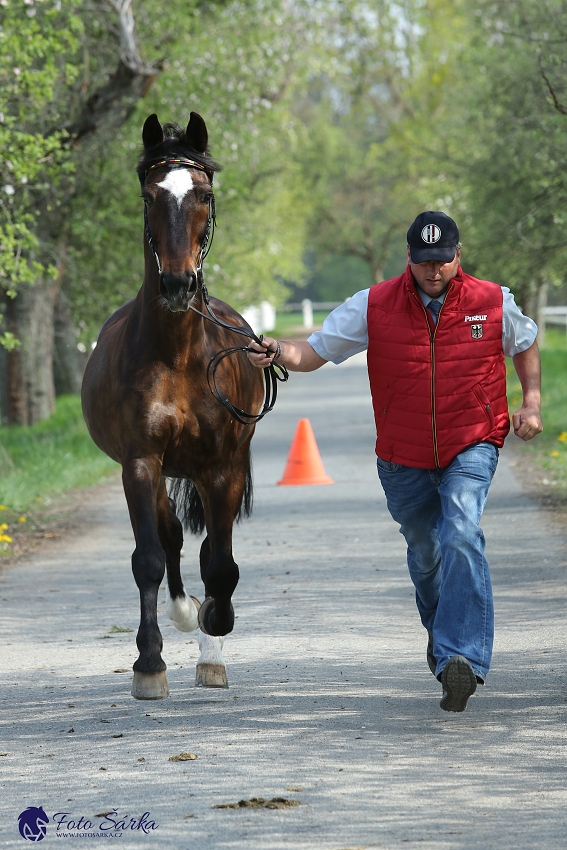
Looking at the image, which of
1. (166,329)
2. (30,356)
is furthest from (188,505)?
(30,356)

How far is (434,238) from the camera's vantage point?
5.07 meters

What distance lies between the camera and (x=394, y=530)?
1017cm

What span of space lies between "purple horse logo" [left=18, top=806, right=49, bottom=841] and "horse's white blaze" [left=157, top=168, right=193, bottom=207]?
2.65 m

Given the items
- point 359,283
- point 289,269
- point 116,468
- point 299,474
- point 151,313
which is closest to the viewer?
point 151,313

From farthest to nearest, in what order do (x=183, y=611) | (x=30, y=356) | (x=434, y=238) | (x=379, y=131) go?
(x=379, y=131), (x=30, y=356), (x=183, y=611), (x=434, y=238)

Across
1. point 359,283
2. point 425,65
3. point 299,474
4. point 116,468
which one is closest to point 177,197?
point 299,474

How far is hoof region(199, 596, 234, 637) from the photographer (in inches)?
229

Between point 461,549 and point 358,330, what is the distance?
1.12 meters

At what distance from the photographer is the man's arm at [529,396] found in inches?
198

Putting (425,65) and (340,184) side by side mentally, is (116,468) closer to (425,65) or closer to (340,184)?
(425,65)

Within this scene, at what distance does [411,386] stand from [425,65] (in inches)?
1471

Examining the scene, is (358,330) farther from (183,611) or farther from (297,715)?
(183,611)

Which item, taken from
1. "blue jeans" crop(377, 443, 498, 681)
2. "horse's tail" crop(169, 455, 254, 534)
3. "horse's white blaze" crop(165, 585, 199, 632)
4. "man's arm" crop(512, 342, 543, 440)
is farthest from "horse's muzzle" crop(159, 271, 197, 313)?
"horse's tail" crop(169, 455, 254, 534)

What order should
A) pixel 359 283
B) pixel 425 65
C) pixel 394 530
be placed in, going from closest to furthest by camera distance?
1. pixel 394 530
2. pixel 425 65
3. pixel 359 283
